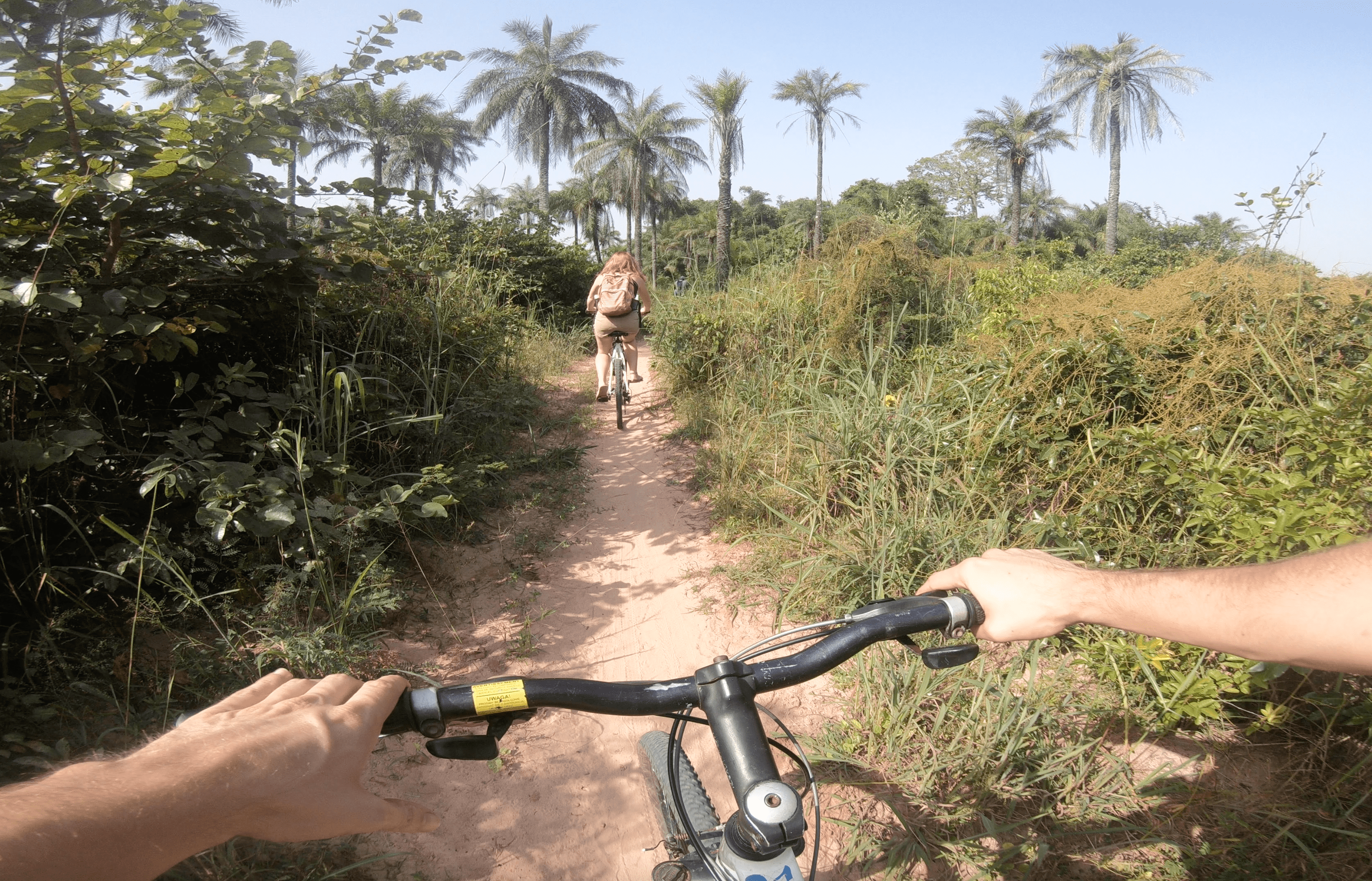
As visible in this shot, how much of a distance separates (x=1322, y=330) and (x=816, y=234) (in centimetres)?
485

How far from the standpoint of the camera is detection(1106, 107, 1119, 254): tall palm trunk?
27.6m

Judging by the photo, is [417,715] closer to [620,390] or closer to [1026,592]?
[1026,592]

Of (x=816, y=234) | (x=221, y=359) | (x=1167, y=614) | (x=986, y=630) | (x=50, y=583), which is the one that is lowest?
(x=50, y=583)

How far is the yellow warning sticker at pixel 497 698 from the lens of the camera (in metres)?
1.19

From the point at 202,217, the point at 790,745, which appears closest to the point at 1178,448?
the point at 790,745

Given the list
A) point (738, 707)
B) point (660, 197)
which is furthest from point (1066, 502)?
point (660, 197)

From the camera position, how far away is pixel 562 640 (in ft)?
11.8

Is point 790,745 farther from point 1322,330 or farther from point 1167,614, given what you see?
point 1322,330

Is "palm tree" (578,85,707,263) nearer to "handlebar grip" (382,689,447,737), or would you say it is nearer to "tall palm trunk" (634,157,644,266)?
"tall palm trunk" (634,157,644,266)

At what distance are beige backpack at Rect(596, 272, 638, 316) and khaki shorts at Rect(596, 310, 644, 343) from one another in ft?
0.13

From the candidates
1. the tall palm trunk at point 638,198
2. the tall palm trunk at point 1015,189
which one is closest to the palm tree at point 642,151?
the tall palm trunk at point 638,198

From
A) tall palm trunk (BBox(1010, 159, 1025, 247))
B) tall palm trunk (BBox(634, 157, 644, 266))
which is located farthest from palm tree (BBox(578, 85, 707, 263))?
tall palm trunk (BBox(1010, 159, 1025, 247))

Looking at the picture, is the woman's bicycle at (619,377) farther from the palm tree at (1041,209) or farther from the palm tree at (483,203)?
the palm tree at (1041,209)

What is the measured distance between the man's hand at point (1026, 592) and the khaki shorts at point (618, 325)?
6.21 metres
